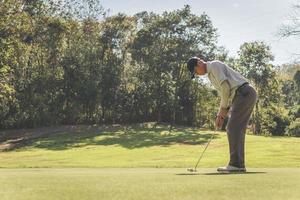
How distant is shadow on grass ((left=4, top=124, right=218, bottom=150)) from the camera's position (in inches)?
1732

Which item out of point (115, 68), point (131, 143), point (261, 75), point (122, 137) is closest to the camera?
point (131, 143)

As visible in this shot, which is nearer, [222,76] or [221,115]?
[222,76]

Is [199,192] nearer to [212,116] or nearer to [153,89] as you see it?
[153,89]

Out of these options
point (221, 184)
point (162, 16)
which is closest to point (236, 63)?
point (162, 16)

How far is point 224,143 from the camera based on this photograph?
1639 inches

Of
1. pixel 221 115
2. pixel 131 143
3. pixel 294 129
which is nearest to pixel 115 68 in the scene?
pixel 131 143

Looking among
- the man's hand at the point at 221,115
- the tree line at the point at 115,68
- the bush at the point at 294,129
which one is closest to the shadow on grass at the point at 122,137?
the tree line at the point at 115,68

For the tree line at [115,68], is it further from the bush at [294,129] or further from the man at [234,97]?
the man at [234,97]

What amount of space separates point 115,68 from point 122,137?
12.9m

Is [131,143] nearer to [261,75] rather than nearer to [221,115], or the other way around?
[261,75]

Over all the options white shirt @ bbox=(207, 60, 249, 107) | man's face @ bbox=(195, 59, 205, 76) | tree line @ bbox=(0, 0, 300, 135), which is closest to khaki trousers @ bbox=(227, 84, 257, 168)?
white shirt @ bbox=(207, 60, 249, 107)

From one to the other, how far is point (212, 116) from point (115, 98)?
44.2 feet

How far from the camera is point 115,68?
58781 millimetres

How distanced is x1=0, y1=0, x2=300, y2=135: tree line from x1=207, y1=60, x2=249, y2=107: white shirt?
4455cm
